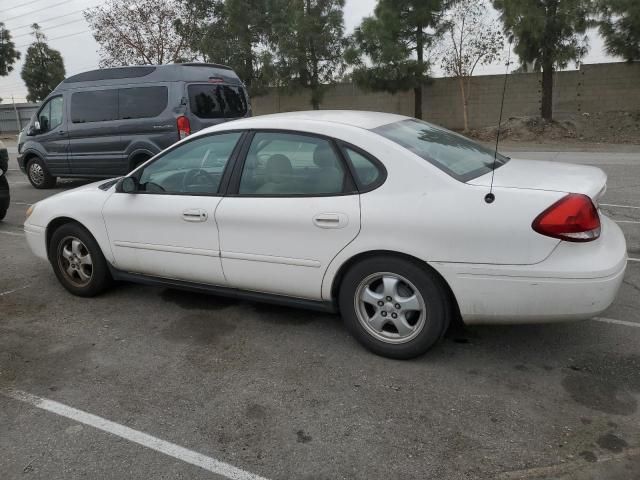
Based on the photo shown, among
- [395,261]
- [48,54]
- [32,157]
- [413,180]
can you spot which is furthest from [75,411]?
[48,54]

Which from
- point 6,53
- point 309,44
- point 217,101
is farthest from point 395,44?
point 6,53

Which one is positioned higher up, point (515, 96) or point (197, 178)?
point (515, 96)

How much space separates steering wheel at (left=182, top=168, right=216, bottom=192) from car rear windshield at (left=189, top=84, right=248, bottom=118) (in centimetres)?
591

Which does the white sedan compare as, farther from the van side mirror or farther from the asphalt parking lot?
the van side mirror

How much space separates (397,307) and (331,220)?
67 cm

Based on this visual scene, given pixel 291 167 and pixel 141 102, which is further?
pixel 141 102

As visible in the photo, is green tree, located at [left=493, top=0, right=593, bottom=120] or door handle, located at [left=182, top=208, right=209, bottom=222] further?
green tree, located at [left=493, top=0, right=593, bottom=120]

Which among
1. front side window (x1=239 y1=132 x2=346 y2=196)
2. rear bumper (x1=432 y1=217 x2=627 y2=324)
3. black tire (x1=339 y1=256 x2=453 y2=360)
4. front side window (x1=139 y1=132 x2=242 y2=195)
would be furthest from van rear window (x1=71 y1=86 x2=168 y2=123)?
rear bumper (x1=432 y1=217 x2=627 y2=324)

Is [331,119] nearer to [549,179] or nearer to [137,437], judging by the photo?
[549,179]

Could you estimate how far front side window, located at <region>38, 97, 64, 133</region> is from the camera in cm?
1120

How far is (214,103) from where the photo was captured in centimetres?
1026

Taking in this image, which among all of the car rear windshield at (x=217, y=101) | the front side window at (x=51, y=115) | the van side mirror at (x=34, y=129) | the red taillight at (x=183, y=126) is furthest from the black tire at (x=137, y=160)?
the van side mirror at (x=34, y=129)

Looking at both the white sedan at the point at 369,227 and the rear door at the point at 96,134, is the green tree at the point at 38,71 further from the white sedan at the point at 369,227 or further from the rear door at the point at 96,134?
the white sedan at the point at 369,227

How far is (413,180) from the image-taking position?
3.39 meters
